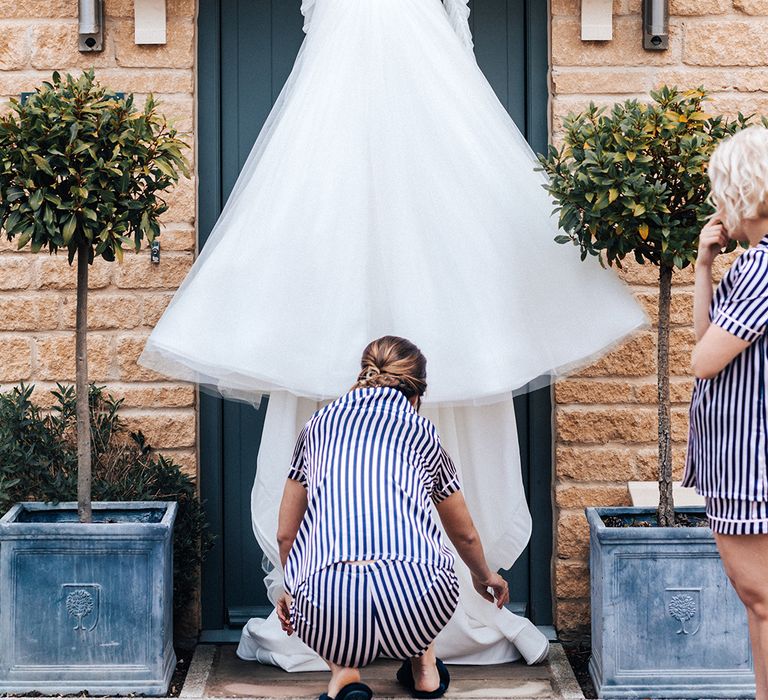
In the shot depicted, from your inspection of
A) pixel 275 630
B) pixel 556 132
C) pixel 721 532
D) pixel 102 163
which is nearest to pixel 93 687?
pixel 275 630

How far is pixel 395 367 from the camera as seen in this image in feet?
9.77

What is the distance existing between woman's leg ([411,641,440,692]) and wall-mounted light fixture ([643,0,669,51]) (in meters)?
2.34

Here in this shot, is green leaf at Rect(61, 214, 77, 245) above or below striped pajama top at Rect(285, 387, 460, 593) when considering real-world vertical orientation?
above

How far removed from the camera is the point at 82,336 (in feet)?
11.2

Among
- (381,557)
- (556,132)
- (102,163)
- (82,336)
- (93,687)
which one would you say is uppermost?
(556,132)

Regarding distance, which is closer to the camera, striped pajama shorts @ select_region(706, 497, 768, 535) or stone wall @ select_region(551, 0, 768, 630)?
striped pajama shorts @ select_region(706, 497, 768, 535)

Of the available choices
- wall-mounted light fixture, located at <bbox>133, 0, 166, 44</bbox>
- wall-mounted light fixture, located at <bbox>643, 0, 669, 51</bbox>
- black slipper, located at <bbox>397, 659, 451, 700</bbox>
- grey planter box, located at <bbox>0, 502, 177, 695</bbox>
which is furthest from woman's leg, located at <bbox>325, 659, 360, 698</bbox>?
wall-mounted light fixture, located at <bbox>643, 0, 669, 51</bbox>

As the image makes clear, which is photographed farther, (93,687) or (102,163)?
(93,687)

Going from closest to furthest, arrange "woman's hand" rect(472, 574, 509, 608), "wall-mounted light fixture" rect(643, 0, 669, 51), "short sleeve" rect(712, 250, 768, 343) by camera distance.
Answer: "short sleeve" rect(712, 250, 768, 343), "woman's hand" rect(472, 574, 509, 608), "wall-mounted light fixture" rect(643, 0, 669, 51)

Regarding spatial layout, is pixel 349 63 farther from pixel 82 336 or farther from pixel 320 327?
pixel 82 336

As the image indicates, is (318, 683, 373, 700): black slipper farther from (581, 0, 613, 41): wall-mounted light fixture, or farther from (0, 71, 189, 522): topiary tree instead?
(581, 0, 613, 41): wall-mounted light fixture

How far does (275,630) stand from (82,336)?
49.3 inches

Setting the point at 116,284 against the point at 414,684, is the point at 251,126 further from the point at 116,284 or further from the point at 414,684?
the point at 414,684

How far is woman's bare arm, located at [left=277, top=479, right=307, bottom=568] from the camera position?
307 centimetres
